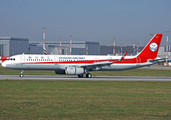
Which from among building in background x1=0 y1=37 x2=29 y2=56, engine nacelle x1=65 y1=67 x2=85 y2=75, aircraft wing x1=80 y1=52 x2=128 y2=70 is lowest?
engine nacelle x1=65 y1=67 x2=85 y2=75

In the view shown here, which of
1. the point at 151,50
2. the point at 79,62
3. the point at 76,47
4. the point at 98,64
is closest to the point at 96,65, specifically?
the point at 98,64

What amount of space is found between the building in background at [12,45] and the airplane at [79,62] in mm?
93844

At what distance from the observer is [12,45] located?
14450cm

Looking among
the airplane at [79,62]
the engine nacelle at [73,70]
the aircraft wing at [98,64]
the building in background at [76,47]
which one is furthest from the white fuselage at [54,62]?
the building in background at [76,47]

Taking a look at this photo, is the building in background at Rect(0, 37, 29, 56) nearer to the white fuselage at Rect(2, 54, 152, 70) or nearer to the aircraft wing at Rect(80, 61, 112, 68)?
the white fuselage at Rect(2, 54, 152, 70)

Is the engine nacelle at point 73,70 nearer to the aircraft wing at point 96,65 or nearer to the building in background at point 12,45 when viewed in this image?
the aircraft wing at point 96,65

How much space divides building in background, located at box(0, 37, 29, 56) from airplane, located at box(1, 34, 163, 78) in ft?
308

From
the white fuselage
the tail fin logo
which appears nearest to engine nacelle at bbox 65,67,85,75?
the white fuselage

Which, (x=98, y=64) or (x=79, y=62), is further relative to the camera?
(x=79, y=62)

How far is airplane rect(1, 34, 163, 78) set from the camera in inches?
1742

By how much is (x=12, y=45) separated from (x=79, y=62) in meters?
105

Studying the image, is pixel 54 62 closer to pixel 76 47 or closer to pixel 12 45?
pixel 12 45

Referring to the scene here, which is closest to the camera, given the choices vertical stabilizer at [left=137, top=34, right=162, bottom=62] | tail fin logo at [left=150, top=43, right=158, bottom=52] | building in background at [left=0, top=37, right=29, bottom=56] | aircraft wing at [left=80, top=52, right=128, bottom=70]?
aircraft wing at [left=80, top=52, right=128, bottom=70]

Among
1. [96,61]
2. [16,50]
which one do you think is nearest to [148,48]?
[96,61]
